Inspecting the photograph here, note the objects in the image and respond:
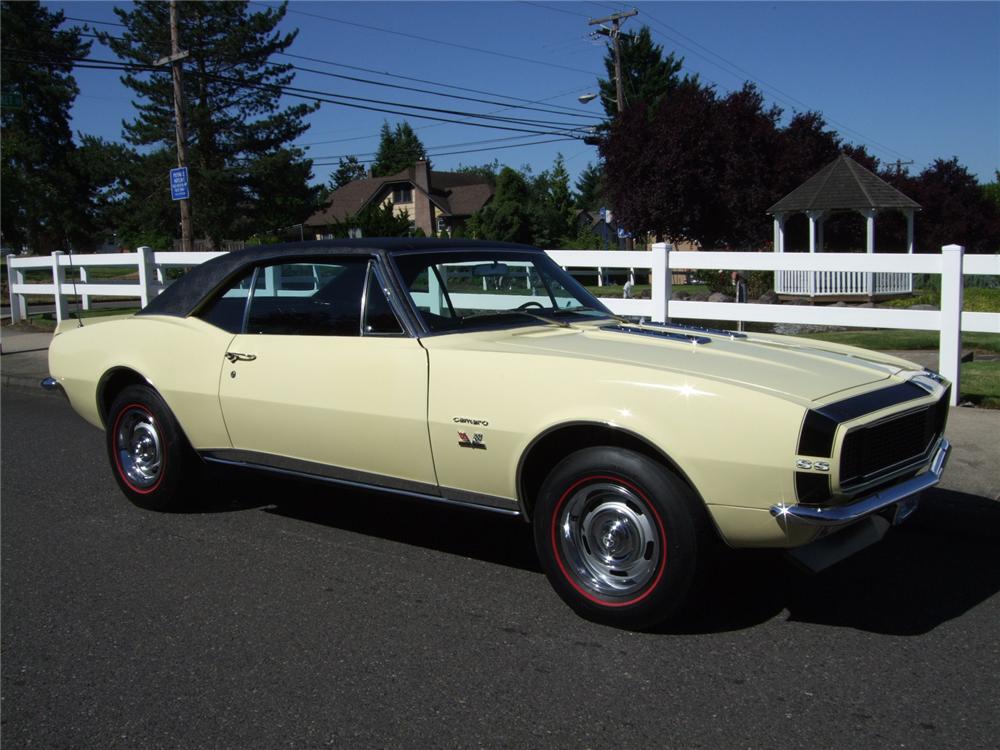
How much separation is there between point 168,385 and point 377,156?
94943mm

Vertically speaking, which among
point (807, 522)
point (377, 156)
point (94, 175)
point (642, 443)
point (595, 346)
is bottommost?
point (807, 522)

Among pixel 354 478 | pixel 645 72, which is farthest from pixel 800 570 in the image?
pixel 645 72

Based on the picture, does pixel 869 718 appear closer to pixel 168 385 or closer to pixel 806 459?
pixel 806 459

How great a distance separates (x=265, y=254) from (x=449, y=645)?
8.52 ft

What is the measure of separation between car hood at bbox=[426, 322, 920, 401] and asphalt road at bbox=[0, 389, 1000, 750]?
3.32 ft

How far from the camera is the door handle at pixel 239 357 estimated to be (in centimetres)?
489

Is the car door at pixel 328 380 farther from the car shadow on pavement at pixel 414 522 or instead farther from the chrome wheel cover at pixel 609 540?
the chrome wheel cover at pixel 609 540

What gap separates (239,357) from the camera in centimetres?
495

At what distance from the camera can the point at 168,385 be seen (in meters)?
Answer: 5.28

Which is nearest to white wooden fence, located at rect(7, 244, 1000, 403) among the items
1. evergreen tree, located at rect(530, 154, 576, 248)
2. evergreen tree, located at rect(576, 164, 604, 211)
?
evergreen tree, located at rect(530, 154, 576, 248)

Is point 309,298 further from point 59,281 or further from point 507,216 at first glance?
point 507,216

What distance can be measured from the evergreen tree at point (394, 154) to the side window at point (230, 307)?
9118 centimetres

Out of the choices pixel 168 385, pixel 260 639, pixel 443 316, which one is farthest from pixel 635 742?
pixel 168 385

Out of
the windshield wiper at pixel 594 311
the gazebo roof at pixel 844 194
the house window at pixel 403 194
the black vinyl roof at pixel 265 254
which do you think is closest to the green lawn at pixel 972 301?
the gazebo roof at pixel 844 194
